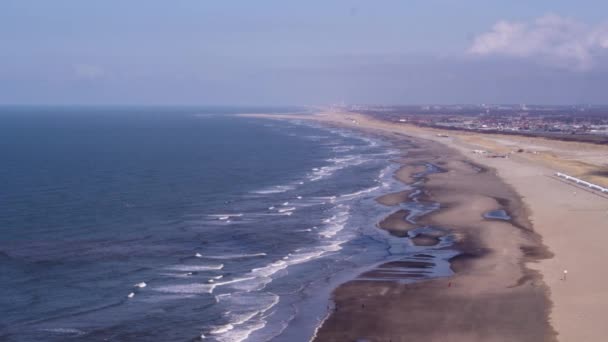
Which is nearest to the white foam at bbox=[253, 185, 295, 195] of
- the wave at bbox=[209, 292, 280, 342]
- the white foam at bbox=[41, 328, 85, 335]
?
the wave at bbox=[209, 292, 280, 342]

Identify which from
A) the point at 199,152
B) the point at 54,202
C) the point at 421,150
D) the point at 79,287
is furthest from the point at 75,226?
Result: the point at 421,150

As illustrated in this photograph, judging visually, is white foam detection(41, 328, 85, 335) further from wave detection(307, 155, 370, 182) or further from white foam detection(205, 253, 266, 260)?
wave detection(307, 155, 370, 182)

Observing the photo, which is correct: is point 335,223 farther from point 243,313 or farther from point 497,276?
point 243,313

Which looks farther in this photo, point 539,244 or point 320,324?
point 539,244

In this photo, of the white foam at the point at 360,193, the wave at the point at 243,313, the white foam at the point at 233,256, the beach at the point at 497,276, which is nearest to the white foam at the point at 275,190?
the white foam at the point at 360,193

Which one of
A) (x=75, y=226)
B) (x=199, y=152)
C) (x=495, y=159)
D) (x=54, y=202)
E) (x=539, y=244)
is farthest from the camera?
(x=199, y=152)

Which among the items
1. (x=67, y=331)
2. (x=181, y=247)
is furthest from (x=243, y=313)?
(x=181, y=247)

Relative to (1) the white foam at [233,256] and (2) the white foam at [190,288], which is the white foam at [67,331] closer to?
(2) the white foam at [190,288]

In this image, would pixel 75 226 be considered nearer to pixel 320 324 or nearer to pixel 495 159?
pixel 320 324
